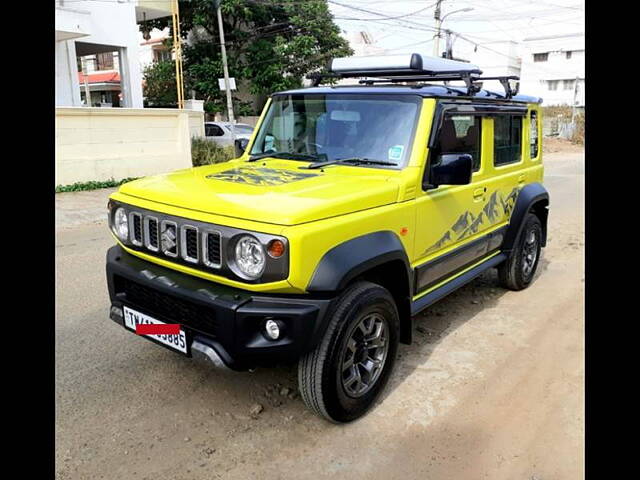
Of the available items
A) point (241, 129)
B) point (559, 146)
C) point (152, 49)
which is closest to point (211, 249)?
point (241, 129)

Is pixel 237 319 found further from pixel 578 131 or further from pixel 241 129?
pixel 578 131

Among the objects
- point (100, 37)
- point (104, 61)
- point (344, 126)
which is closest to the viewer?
point (344, 126)

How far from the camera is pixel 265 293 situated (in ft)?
8.88

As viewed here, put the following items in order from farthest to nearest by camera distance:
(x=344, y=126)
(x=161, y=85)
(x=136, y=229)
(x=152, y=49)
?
(x=152, y=49)
(x=161, y=85)
(x=344, y=126)
(x=136, y=229)

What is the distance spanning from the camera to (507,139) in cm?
486

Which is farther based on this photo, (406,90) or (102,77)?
(102,77)

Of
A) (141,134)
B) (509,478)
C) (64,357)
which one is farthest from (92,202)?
(509,478)

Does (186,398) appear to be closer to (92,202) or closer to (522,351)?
(522,351)

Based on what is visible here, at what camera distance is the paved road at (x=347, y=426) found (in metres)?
2.79

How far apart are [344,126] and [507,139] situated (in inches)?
72.5

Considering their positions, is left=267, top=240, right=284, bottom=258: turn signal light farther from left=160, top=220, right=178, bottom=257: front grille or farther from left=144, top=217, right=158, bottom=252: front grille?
left=144, top=217, right=158, bottom=252: front grille

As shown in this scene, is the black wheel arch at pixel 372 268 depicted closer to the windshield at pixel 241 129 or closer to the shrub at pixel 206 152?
the shrub at pixel 206 152

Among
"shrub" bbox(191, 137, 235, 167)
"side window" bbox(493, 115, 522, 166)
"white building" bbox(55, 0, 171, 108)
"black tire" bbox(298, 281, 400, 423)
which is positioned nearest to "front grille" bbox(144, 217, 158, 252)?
"black tire" bbox(298, 281, 400, 423)

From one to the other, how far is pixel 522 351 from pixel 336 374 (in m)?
1.91
